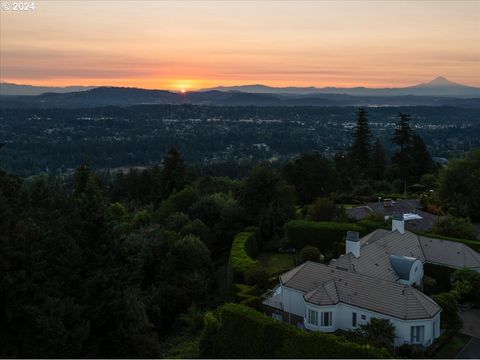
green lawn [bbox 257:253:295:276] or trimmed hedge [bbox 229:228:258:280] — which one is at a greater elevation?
trimmed hedge [bbox 229:228:258:280]

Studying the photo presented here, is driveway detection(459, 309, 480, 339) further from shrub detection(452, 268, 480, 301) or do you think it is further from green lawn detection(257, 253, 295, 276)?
green lawn detection(257, 253, 295, 276)

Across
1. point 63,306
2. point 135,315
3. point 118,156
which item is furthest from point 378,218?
point 118,156

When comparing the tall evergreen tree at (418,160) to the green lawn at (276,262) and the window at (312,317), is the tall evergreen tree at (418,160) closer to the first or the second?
the green lawn at (276,262)

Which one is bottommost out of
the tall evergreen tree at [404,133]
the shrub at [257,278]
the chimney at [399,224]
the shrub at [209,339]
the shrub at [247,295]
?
the shrub at [209,339]

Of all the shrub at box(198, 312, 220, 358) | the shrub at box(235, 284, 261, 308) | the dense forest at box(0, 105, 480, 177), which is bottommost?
the dense forest at box(0, 105, 480, 177)

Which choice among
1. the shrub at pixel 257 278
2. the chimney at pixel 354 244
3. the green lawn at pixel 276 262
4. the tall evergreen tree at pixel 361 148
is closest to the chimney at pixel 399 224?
the chimney at pixel 354 244

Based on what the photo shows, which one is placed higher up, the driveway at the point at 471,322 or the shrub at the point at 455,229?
the shrub at the point at 455,229

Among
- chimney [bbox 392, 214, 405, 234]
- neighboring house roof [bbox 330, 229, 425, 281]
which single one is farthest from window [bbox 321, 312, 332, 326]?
chimney [bbox 392, 214, 405, 234]

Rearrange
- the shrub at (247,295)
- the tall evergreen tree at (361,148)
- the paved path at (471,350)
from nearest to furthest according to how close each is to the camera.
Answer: the paved path at (471,350) → the shrub at (247,295) → the tall evergreen tree at (361,148)

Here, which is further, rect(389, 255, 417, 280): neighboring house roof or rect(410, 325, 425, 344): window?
rect(389, 255, 417, 280): neighboring house roof
